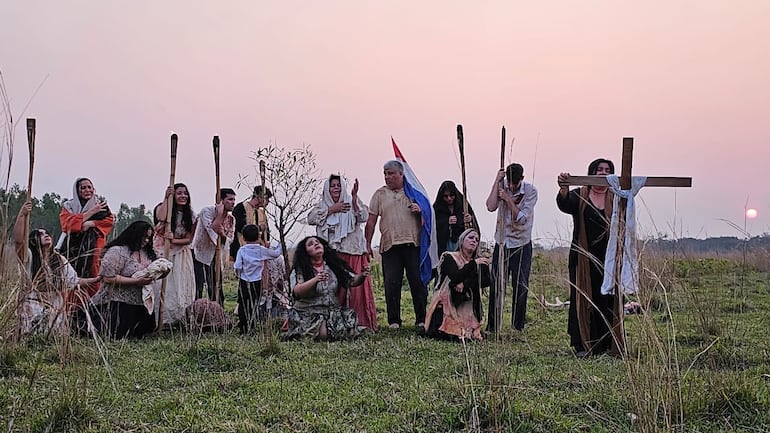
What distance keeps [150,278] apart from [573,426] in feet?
15.4

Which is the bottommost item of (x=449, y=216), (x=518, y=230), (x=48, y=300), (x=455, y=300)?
(x=455, y=300)

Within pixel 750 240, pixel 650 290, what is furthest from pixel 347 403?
pixel 750 240

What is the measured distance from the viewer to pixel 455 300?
734cm

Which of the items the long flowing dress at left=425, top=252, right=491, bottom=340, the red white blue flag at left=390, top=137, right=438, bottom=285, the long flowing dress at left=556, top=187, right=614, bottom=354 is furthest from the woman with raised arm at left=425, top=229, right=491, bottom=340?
the long flowing dress at left=556, top=187, right=614, bottom=354

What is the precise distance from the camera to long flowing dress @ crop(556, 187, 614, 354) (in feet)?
20.0

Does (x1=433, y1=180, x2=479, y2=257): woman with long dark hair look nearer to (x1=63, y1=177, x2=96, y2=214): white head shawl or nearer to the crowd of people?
the crowd of people

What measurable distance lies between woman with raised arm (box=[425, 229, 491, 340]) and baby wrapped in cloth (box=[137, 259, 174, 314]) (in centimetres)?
259

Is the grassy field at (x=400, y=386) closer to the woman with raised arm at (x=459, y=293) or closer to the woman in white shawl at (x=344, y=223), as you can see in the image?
the woman with raised arm at (x=459, y=293)

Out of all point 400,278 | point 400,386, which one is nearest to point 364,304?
point 400,278

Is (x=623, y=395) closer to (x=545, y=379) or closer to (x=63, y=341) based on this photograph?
(x=545, y=379)

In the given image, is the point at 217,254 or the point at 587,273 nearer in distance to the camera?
the point at 587,273

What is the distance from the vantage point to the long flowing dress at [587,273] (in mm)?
6105

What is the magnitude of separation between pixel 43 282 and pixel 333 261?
11.8 feet

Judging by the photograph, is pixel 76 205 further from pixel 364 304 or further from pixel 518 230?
pixel 518 230
